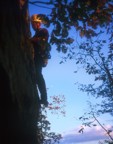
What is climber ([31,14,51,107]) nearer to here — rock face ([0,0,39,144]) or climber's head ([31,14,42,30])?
climber's head ([31,14,42,30])

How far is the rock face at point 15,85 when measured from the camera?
311 cm

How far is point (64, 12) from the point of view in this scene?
546 cm

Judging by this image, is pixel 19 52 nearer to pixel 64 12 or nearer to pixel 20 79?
pixel 20 79

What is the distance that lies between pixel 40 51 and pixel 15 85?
8.20 feet

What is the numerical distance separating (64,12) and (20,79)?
8.25 feet

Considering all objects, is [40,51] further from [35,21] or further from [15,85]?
[15,85]

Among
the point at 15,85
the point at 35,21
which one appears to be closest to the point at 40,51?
the point at 35,21

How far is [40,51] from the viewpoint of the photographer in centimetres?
565

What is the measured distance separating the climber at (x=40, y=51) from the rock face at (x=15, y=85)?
157cm

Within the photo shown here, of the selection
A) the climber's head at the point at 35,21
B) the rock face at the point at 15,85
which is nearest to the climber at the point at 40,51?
the climber's head at the point at 35,21

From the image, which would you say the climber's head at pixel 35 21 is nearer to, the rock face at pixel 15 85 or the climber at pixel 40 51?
the climber at pixel 40 51

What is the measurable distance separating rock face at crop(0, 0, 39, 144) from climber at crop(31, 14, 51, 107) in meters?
1.57

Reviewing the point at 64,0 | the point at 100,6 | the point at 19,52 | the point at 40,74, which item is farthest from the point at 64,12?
the point at 19,52

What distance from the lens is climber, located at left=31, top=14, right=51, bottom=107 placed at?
218 inches
